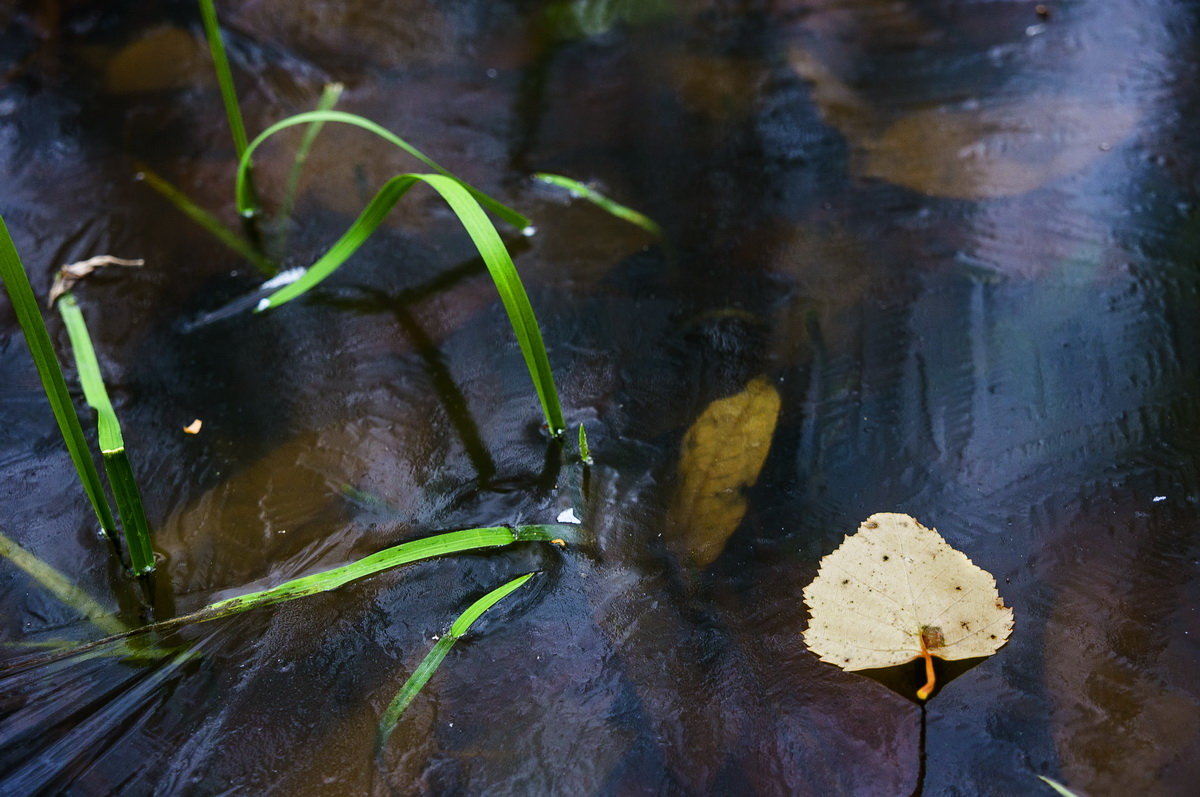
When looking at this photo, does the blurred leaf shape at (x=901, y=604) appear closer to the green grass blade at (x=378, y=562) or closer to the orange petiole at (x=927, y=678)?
the orange petiole at (x=927, y=678)

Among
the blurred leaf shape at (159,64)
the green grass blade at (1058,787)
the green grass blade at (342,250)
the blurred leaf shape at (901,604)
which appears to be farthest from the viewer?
the blurred leaf shape at (159,64)

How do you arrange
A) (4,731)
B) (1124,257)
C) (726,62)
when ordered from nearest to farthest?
(4,731) < (1124,257) < (726,62)

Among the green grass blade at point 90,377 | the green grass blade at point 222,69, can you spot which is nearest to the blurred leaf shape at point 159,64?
the green grass blade at point 222,69

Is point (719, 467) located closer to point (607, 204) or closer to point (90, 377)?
point (607, 204)

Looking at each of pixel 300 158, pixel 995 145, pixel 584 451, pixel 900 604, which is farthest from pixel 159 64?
pixel 900 604

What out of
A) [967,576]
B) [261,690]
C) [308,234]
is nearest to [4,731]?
[261,690]

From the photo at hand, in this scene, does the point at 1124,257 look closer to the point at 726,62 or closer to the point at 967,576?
the point at 967,576
